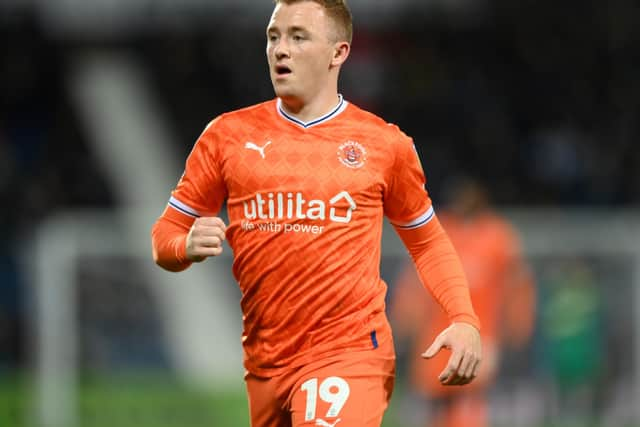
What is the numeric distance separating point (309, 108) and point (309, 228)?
1.45 feet

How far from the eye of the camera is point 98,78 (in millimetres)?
21625

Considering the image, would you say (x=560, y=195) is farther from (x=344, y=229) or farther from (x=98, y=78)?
(x=344, y=229)

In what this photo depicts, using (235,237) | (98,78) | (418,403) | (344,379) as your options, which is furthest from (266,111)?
(98,78)

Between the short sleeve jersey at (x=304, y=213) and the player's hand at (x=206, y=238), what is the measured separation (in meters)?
0.37

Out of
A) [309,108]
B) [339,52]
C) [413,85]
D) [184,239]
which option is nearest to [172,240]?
[184,239]

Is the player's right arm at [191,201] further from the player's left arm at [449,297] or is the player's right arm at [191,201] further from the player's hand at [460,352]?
the player's hand at [460,352]

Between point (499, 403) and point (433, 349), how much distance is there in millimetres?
7500

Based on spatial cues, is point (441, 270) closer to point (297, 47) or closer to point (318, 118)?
point (318, 118)

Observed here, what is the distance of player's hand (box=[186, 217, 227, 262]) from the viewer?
→ 3793mm

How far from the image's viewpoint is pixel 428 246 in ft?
14.5

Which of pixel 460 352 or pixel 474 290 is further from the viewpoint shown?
pixel 474 290

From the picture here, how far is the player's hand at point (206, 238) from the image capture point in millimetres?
3793

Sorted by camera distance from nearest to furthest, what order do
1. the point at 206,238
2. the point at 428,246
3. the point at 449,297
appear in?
the point at 206,238
the point at 449,297
the point at 428,246

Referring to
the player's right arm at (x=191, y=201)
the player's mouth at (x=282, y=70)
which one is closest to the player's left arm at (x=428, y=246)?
the player's mouth at (x=282, y=70)
